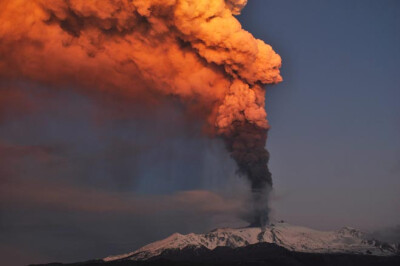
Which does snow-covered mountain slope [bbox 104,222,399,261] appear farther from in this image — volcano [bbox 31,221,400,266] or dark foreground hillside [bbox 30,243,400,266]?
dark foreground hillside [bbox 30,243,400,266]

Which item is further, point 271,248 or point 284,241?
point 284,241

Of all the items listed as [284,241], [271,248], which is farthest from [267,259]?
[284,241]

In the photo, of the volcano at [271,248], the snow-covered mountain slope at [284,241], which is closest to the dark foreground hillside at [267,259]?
the volcano at [271,248]

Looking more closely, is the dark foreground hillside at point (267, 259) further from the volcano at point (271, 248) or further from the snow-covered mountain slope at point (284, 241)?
the snow-covered mountain slope at point (284, 241)

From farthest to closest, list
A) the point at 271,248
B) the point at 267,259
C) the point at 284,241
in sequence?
the point at 284,241 < the point at 271,248 < the point at 267,259

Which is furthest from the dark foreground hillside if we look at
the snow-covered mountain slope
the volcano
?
the snow-covered mountain slope

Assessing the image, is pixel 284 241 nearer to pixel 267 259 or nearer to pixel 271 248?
pixel 271 248

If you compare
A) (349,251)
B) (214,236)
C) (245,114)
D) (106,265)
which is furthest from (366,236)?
(245,114)
